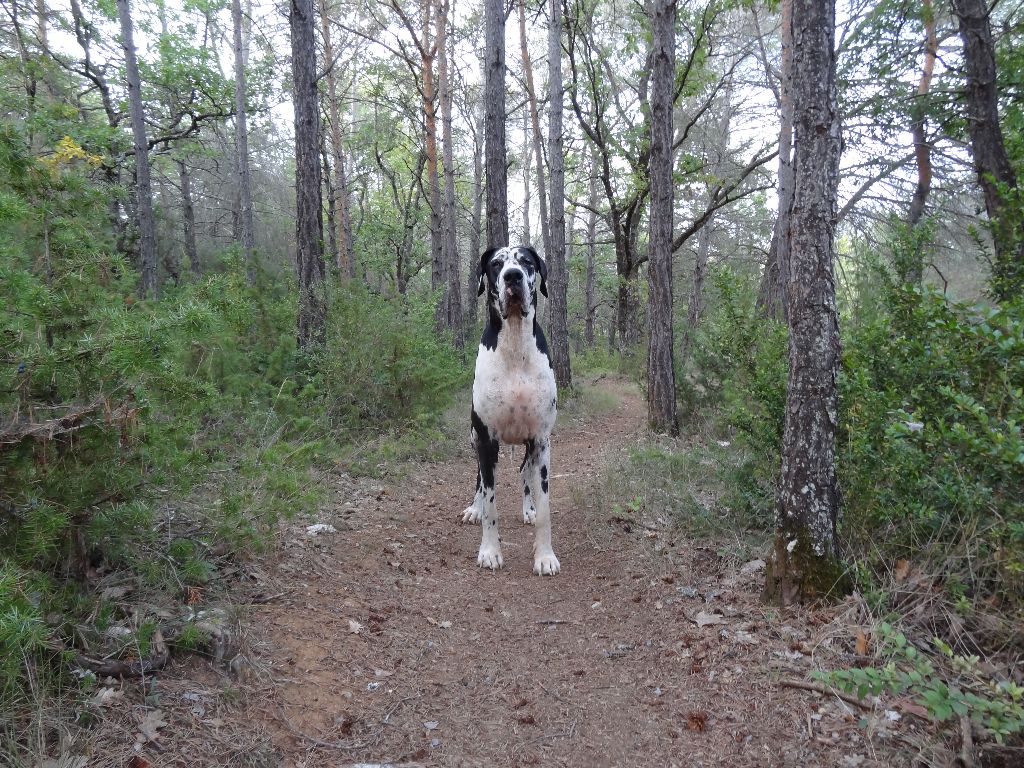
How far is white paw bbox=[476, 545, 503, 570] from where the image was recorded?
4395mm

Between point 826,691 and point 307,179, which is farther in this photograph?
point 307,179

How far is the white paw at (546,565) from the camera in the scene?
4262mm

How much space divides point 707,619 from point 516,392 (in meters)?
1.91

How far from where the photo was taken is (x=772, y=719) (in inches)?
93.0

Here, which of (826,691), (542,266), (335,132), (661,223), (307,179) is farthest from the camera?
(335,132)

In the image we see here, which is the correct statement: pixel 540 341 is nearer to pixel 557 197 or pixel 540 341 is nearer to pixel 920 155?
pixel 557 197

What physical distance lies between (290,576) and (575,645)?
5.64 feet

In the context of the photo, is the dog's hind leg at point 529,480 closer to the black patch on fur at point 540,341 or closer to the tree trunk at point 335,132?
the black patch on fur at point 540,341

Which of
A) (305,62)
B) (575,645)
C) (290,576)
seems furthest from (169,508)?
(305,62)

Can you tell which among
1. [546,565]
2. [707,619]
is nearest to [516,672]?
[707,619]

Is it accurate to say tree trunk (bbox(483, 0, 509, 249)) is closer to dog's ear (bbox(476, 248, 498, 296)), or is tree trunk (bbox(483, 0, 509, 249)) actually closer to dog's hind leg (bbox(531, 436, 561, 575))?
dog's ear (bbox(476, 248, 498, 296))

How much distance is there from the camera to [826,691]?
7.79ft

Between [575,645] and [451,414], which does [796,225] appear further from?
[451,414]

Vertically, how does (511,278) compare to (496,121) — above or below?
below
